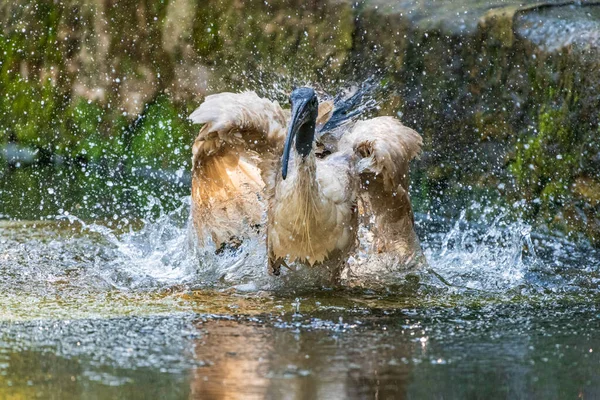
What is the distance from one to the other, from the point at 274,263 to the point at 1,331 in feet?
6.87

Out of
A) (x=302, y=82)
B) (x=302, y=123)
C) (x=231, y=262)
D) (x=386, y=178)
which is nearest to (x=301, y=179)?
(x=302, y=123)

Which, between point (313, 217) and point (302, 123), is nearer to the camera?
point (302, 123)

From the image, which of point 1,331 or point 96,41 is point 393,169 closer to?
point 1,331

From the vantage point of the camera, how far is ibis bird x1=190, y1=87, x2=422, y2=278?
646 cm

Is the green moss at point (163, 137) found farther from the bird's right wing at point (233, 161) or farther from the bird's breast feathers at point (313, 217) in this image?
the bird's breast feathers at point (313, 217)

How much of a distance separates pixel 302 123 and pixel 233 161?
112 cm

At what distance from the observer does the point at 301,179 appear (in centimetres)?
641

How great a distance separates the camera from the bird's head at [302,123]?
6.07m

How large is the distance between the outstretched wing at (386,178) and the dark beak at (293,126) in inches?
30.9

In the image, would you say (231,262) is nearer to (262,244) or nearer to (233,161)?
(262,244)

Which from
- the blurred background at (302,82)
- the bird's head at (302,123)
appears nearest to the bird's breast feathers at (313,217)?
the bird's head at (302,123)

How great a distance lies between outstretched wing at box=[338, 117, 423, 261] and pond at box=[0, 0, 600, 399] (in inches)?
15.6

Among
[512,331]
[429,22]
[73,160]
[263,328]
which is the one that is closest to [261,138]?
[263,328]

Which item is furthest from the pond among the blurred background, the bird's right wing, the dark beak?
the dark beak
